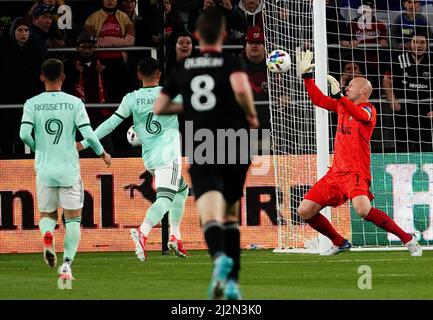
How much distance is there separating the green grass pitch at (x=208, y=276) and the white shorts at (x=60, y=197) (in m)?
0.73

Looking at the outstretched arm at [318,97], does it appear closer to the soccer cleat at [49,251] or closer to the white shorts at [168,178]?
the white shorts at [168,178]

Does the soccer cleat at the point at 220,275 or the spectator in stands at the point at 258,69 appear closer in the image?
the soccer cleat at the point at 220,275

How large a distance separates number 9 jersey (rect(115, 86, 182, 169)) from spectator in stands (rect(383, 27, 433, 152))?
447 centimetres

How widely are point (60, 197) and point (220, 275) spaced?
4286 mm

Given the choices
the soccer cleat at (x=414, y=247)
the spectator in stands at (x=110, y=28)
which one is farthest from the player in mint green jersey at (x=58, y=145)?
the spectator in stands at (x=110, y=28)

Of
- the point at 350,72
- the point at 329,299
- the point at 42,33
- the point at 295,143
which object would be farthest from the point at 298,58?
the point at 329,299

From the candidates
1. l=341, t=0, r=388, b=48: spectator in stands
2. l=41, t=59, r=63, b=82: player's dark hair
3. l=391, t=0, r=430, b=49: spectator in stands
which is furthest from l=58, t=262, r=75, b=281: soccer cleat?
l=391, t=0, r=430, b=49: spectator in stands

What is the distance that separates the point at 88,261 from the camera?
15.7 meters

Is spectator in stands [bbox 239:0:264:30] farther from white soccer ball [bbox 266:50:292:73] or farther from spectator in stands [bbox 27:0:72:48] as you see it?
white soccer ball [bbox 266:50:292:73]

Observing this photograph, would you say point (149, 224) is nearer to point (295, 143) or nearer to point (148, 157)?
point (148, 157)

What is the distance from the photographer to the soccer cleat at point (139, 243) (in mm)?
14312

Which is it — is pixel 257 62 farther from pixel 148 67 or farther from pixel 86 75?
pixel 148 67

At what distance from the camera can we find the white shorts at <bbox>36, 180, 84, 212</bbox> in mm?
12414
